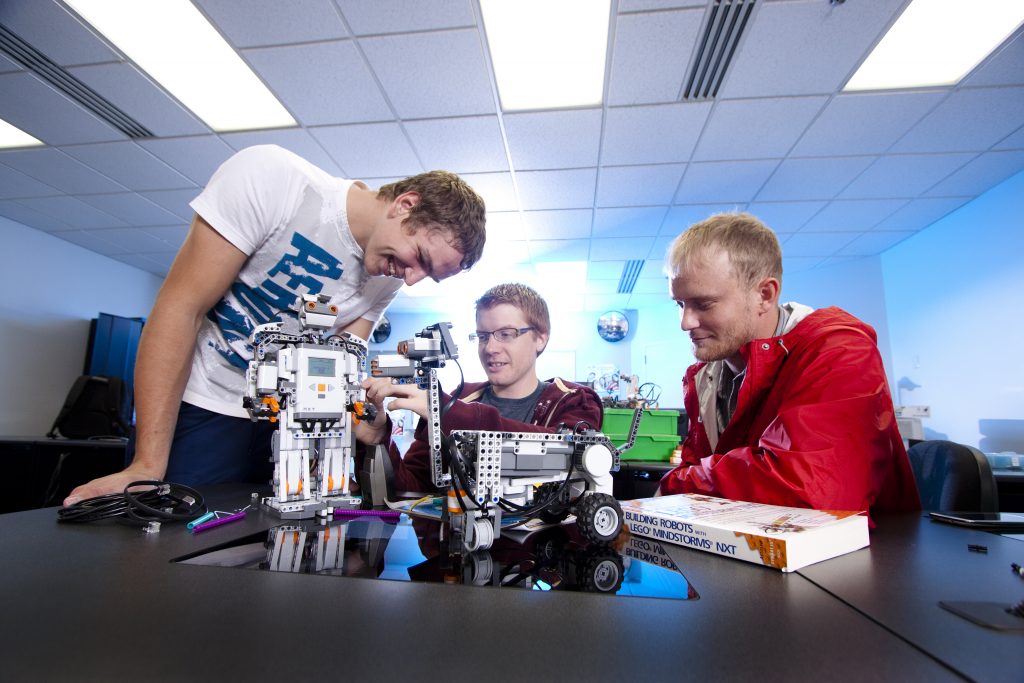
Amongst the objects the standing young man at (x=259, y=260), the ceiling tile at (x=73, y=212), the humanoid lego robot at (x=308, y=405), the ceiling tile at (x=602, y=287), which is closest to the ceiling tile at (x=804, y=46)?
the standing young man at (x=259, y=260)

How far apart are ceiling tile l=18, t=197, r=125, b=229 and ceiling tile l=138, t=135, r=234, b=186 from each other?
4.78 ft

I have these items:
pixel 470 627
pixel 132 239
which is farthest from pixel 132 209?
pixel 470 627

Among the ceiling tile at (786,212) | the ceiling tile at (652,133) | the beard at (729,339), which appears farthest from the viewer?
the ceiling tile at (786,212)

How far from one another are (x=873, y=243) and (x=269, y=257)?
18.3ft

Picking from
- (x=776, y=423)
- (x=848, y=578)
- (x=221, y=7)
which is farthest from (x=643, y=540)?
(x=221, y=7)

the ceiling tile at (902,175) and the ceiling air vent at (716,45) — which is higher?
the ceiling air vent at (716,45)

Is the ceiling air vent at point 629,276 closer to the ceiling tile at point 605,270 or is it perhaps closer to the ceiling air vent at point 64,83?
the ceiling tile at point 605,270

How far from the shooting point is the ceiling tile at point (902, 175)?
130 inches

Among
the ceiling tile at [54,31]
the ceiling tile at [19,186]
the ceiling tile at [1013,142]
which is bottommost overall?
the ceiling tile at [19,186]

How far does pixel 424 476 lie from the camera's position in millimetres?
1156

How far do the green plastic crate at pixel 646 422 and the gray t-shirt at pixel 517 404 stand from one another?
1.26 metres

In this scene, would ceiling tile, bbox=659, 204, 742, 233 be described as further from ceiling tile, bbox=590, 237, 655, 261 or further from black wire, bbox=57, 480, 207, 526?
black wire, bbox=57, 480, 207, 526

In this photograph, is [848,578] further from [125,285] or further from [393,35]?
[125,285]

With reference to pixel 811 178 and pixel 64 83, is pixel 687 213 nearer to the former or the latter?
pixel 811 178
